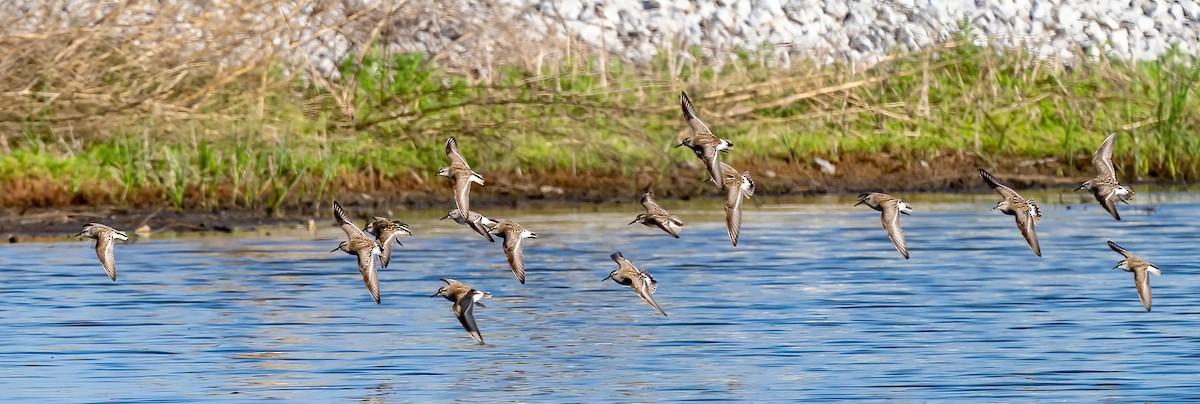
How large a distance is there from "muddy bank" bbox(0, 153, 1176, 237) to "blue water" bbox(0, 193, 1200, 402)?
0.60 metres

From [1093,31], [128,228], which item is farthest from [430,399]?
[1093,31]

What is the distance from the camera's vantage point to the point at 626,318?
13031 millimetres

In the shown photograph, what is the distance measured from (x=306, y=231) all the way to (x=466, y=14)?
3.48m

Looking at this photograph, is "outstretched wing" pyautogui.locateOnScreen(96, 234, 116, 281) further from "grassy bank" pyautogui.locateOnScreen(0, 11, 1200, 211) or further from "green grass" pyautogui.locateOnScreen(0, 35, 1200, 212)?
"green grass" pyautogui.locateOnScreen(0, 35, 1200, 212)

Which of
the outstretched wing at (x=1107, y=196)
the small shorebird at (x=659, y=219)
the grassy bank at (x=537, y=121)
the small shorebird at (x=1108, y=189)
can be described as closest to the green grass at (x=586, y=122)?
the grassy bank at (x=537, y=121)

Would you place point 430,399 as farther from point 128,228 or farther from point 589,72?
point 589,72

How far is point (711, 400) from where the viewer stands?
9688mm

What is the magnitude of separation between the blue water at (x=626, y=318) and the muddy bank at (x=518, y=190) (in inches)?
23.6

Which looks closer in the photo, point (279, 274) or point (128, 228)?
point (279, 274)

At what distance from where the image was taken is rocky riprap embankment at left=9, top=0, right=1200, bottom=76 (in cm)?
2277

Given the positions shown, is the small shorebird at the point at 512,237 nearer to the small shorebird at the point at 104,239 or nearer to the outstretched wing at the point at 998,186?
the small shorebird at the point at 104,239

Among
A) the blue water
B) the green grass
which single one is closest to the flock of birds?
the blue water

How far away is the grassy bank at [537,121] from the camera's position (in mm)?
18797

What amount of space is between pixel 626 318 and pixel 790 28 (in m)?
16.0
